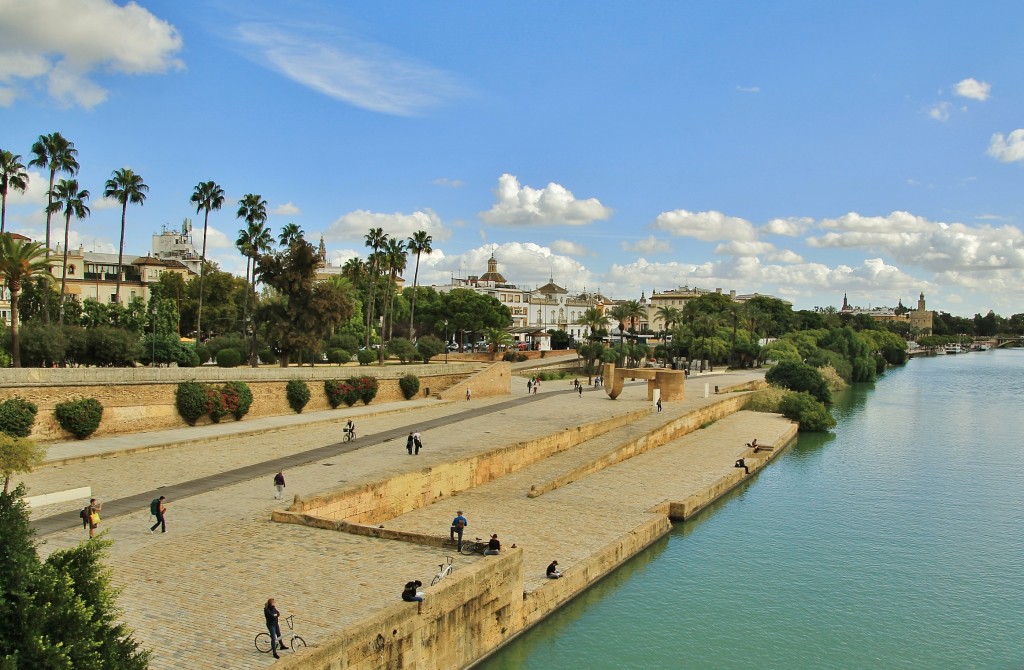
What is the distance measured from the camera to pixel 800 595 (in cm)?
1908

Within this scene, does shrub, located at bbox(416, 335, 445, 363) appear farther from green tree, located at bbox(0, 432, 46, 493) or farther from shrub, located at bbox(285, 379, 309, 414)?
green tree, located at bbox(0, 432, 46, 493)

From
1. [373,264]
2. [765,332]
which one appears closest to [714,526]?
[373,264]

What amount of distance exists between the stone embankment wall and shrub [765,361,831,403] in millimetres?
31217

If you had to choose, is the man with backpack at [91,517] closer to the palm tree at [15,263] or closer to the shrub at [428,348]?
the palm tree at [15,263]

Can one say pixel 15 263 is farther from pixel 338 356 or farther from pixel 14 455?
pixel 338 356

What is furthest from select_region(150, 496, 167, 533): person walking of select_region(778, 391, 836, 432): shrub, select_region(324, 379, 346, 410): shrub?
select_region(778, 391, 836, 432): shrub

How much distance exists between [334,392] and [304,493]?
17.5 m

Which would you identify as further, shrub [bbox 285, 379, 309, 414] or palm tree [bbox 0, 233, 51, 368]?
shrub [bbox 285, 379, 309, 414]

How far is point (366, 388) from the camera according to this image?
40.1 meters

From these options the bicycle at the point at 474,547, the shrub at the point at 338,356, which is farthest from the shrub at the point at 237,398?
the bicycle at the point at 474,547

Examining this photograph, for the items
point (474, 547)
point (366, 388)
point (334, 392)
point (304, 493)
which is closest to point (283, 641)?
point (474, 547)

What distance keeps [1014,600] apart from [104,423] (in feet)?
91.0

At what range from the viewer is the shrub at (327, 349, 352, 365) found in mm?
51125

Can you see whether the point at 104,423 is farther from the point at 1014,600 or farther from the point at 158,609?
the point at 1014,600
